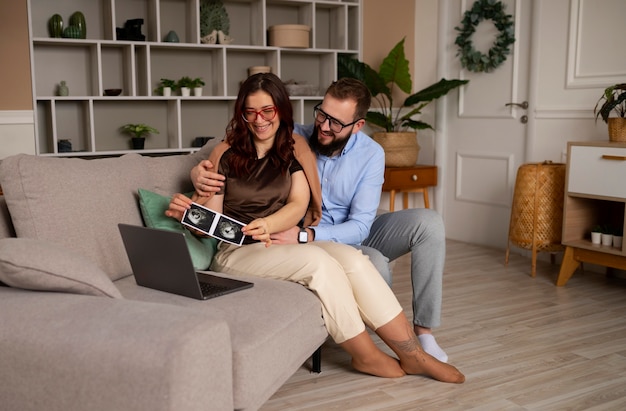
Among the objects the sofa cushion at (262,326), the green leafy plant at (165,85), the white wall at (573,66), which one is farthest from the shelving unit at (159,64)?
the sofa cushion at (262,326)

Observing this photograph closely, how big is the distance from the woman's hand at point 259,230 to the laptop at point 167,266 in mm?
173

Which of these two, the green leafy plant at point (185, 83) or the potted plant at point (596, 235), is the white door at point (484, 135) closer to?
the potted plant at point (596, 235)

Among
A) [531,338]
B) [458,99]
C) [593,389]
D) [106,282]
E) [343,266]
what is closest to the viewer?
[106,282]

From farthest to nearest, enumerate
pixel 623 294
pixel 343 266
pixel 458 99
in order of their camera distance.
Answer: pixel 458 99
pixel 623 294
pixel 343 266

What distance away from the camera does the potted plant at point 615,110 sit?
11.7ft

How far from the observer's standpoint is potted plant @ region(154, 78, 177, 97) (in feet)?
15.1

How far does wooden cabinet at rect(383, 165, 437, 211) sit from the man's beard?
2.22 m

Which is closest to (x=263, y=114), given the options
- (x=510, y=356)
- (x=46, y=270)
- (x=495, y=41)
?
(x=46, y=270)

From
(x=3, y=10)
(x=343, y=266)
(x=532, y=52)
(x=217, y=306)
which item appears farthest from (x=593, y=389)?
(x=3, y=10)

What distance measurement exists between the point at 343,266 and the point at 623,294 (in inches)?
82.4

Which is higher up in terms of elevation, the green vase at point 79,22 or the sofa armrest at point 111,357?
the green vase at point 79,22

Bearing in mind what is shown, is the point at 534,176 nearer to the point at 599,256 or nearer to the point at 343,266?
the point at 599,256

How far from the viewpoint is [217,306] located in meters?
1.89

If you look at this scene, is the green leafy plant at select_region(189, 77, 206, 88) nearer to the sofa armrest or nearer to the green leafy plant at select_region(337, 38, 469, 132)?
the green leafy plant at select_region(337, 38, 469, 132)
